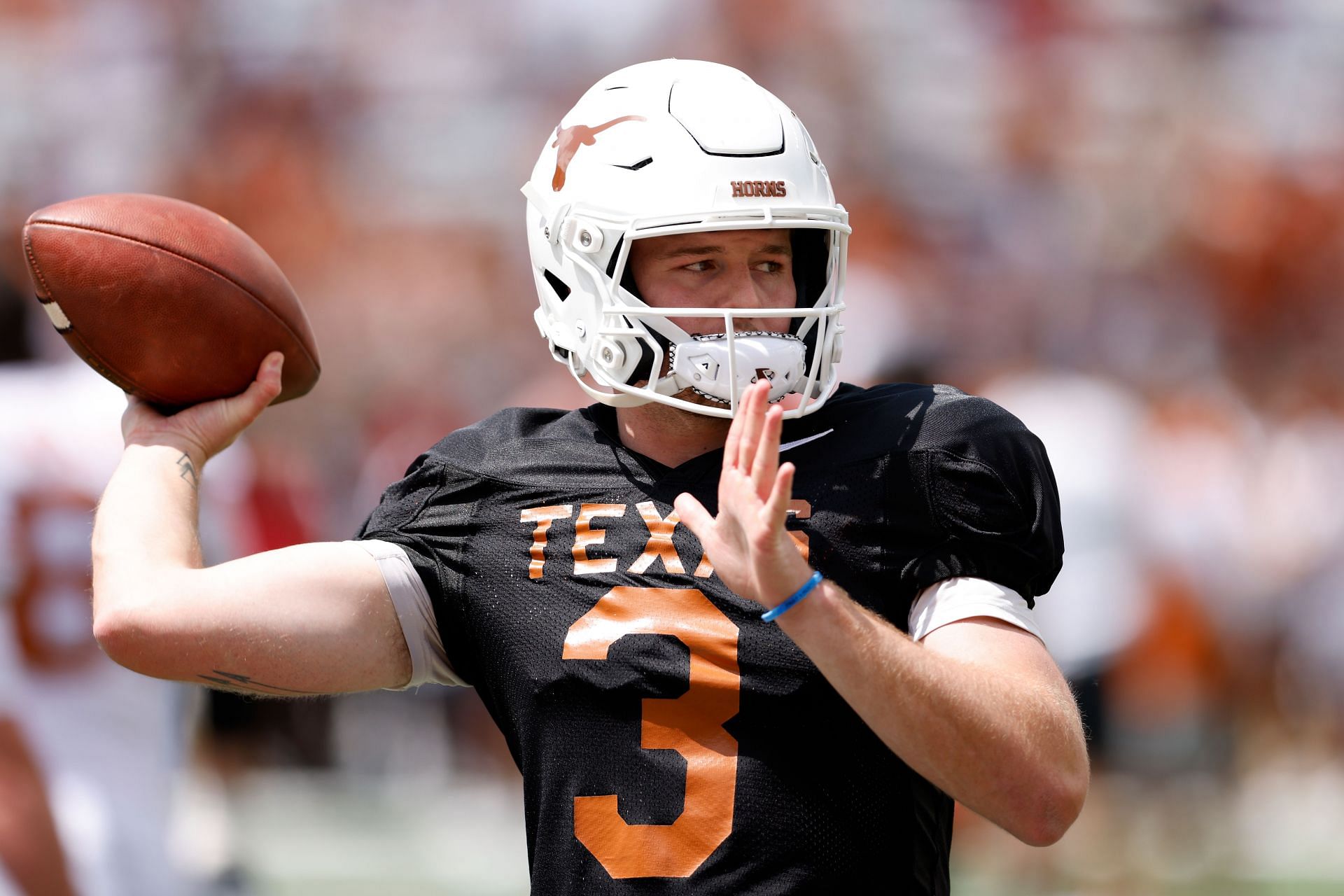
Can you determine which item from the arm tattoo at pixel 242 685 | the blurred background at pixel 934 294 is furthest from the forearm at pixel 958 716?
the blurred background at pixel 934 294

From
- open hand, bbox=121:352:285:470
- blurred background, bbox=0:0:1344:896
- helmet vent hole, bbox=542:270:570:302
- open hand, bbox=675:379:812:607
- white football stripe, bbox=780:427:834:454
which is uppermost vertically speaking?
helmet vent hole, bbox=542:270:570:302

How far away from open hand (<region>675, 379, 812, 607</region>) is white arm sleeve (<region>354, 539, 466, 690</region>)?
49 cm

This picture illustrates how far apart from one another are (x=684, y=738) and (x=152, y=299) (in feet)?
3.29

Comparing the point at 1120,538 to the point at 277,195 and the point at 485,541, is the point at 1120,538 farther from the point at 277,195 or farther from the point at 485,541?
the point at 277,195

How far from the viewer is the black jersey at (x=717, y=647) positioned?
1.74m

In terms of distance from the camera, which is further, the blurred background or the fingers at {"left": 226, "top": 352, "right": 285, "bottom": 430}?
the blurred background

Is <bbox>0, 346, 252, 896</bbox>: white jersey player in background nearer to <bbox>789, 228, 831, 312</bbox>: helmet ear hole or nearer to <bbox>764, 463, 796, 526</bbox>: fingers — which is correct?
<bbox>789, 228, 831, 312</bbox>: helmet ear hole

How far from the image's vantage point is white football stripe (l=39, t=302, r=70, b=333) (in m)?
2.12

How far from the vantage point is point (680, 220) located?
1924 millimetres

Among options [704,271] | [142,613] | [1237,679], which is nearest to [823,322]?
[704,271]

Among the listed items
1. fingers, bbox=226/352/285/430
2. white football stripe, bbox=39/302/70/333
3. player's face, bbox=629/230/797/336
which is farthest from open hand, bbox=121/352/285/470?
player's face, bbox=629/230/797/336

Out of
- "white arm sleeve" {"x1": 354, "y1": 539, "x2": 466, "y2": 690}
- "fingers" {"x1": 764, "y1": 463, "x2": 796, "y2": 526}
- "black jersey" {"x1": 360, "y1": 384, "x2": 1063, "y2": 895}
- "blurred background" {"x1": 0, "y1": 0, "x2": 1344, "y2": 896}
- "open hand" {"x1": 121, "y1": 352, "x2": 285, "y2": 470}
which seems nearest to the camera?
"fingers" {"x1": 764, "y1": 463, "x2": 796, "y2": 526}

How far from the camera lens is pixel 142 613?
72.2 inches

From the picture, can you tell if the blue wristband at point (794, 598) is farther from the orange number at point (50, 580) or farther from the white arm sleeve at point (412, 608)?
the orange number at point (50, 580)
